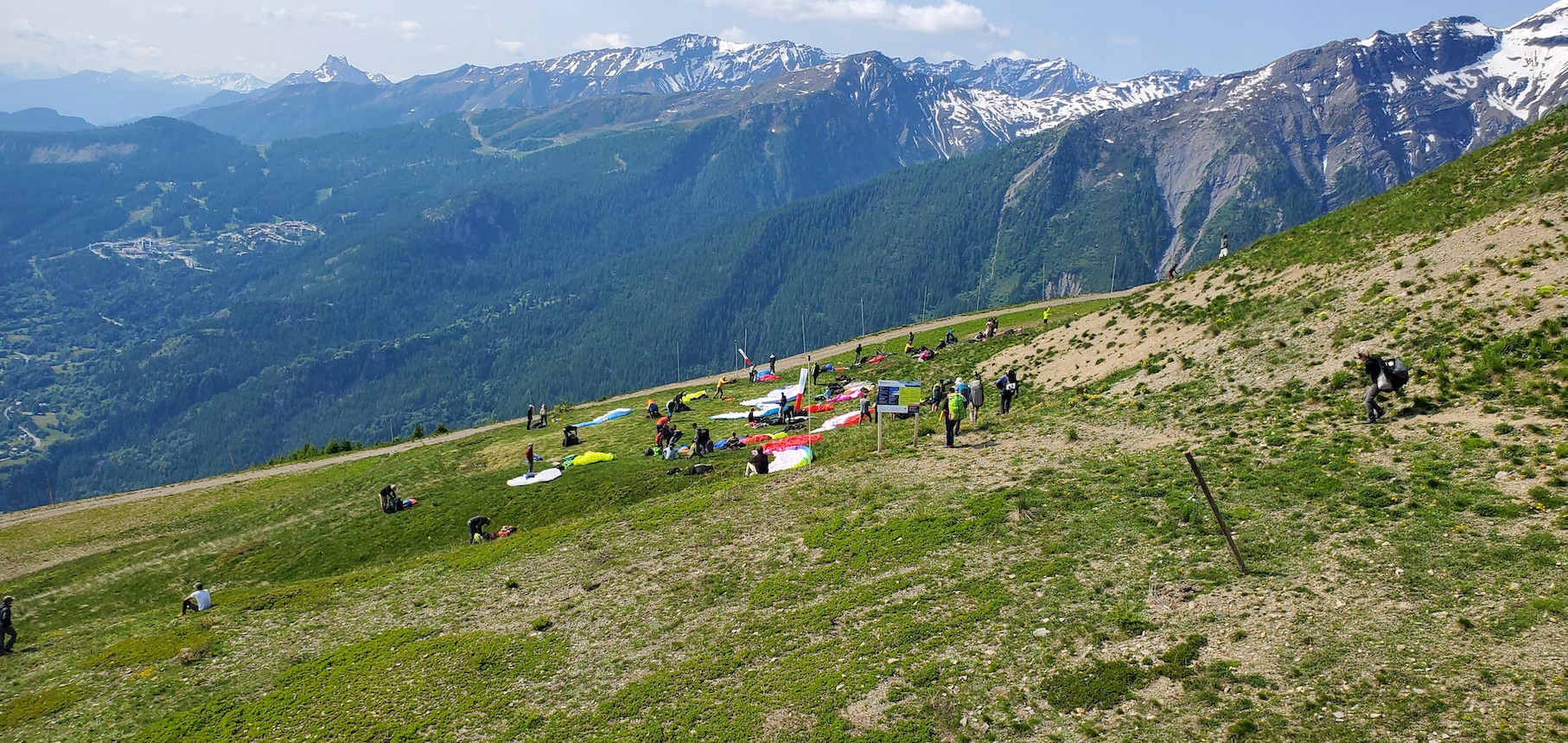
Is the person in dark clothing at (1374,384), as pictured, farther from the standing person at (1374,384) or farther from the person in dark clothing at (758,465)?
the person in dark clothing at (758,465)

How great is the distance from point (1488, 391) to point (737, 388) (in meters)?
58.2

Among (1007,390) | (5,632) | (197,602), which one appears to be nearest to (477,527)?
(197,602)

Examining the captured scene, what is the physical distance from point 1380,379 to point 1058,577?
1573 centimetres

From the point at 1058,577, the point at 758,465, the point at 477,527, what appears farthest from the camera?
the point at 477,527

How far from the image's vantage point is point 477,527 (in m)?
42.8

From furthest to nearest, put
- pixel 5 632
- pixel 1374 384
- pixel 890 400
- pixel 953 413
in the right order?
pixel 890 400 < pixel 953 413 < pixel 5 632 < pixel 1374 384

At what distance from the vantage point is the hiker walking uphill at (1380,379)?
2816 centimetres

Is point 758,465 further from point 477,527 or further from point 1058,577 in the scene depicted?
point 1058,577

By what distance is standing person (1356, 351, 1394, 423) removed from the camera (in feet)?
Result: 92.3

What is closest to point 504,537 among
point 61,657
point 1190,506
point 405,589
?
point 405,589

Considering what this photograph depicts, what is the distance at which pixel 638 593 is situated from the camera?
28.9m

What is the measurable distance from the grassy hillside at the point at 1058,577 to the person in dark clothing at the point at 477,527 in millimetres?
2284

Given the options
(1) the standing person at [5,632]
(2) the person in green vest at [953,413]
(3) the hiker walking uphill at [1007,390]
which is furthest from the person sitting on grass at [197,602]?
(3) the hiker walking uphill at [1007,390]

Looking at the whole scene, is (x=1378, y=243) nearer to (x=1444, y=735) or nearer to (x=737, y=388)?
(x=1444, y=735)
